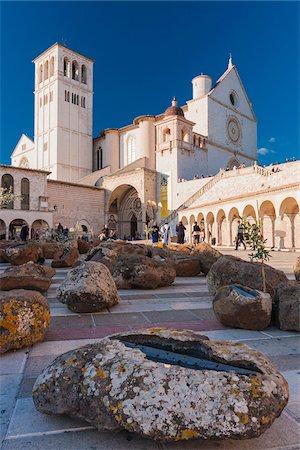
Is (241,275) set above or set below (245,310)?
above

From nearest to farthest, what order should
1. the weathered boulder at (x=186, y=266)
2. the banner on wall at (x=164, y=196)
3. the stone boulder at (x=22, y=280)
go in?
the stone boulder at (x=22, y=280) → the weathered boulder at (x=186, y=266) → the banner on wall at (x=164, y=196)

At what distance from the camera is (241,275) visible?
5125mm

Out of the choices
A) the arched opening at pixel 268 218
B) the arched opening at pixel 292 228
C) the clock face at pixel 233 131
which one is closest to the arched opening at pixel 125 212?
the clock face at pixel 233 131

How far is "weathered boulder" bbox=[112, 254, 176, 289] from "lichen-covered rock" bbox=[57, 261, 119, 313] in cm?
163

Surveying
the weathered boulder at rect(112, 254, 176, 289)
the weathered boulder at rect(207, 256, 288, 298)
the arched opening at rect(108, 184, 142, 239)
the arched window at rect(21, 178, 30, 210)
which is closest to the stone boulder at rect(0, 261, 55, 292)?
the weathered boulder at rect(112, 254, 176, 289)

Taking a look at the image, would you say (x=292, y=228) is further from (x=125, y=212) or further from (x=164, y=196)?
(x=125, y=212)

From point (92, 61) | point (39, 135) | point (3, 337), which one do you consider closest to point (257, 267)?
point (3, 337)

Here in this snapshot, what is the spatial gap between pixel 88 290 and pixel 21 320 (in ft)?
4.84

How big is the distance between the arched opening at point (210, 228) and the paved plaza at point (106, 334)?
959 inches

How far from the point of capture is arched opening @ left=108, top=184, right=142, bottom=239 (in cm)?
4570

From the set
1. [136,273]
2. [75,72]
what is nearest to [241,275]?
[136,273]

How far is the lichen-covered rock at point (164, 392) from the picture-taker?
1581mm

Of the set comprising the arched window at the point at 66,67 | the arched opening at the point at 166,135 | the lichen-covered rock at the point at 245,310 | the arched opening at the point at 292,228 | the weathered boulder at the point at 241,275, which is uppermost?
the arched window at the point at 66,67

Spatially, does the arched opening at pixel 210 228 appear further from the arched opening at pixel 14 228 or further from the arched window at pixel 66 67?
the arched window at pixel 66 67
